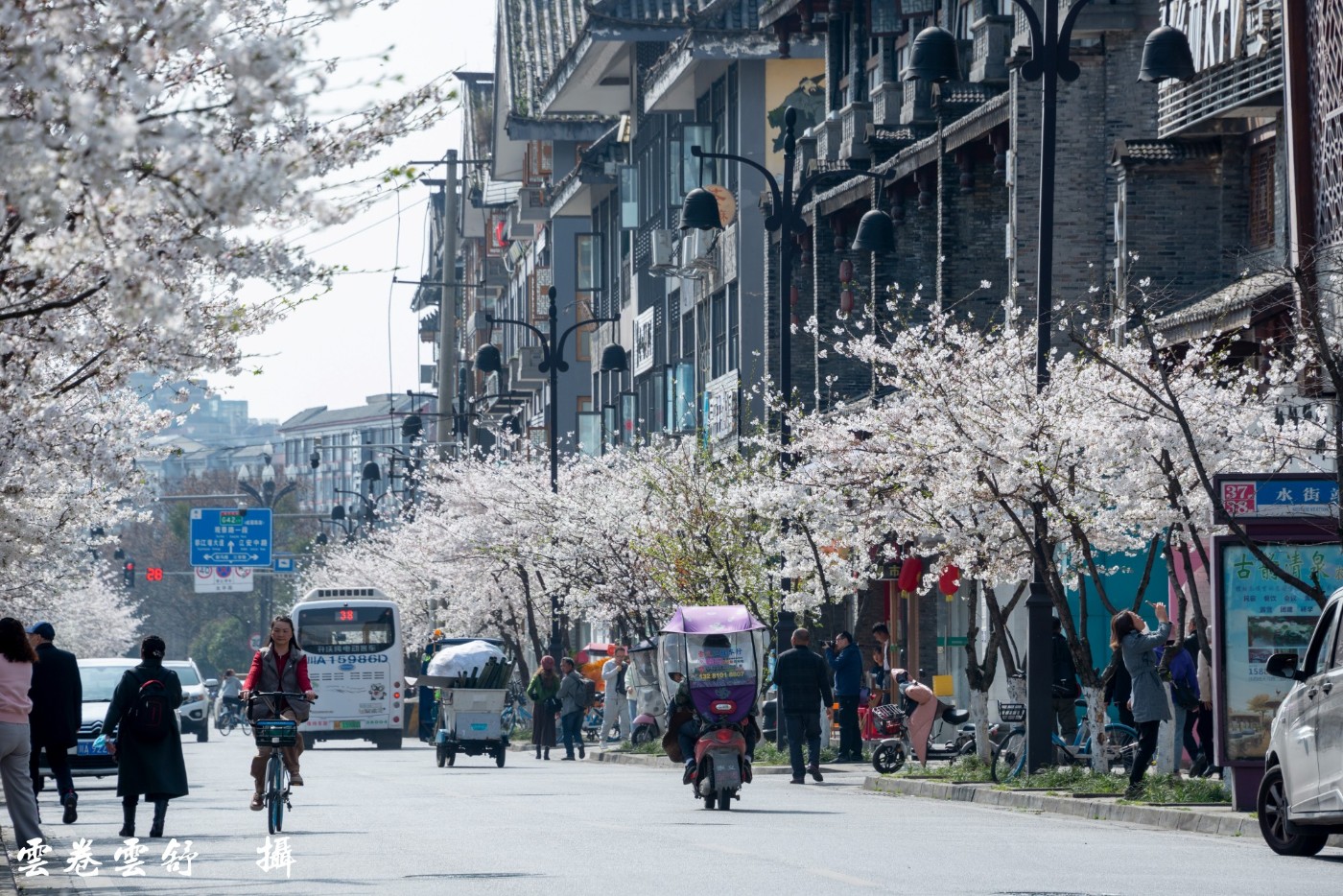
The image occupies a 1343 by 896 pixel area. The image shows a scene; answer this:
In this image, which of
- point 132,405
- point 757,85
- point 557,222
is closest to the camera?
point 132,405

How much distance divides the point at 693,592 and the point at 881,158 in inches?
388

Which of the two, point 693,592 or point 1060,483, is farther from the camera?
point 693,592

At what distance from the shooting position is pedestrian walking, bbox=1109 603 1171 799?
2214cm

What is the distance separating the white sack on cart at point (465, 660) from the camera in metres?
41.6

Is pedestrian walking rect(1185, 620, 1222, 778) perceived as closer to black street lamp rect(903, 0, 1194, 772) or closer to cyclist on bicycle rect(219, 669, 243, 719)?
black street lamp rect(903, 0, 1194, 772)

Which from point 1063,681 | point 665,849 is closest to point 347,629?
point 1063,681

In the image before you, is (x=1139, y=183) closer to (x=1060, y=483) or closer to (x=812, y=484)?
(x=812, y=484)

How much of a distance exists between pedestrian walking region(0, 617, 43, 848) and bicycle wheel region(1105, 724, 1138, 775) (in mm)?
11617

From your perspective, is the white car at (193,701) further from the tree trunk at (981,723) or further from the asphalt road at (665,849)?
the tree trunk at (981,723)

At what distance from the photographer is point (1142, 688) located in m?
22.2

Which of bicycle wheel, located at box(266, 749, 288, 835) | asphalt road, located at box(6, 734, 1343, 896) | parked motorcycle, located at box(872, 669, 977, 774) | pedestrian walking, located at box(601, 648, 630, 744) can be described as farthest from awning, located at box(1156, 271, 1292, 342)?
pedestrian walking, located at box(601, 648, 630, 744)

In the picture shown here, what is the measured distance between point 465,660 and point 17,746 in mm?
24752

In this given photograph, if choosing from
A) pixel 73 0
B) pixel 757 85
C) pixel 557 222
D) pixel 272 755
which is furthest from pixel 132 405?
pixel 557 222

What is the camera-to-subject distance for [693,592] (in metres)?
41.4
